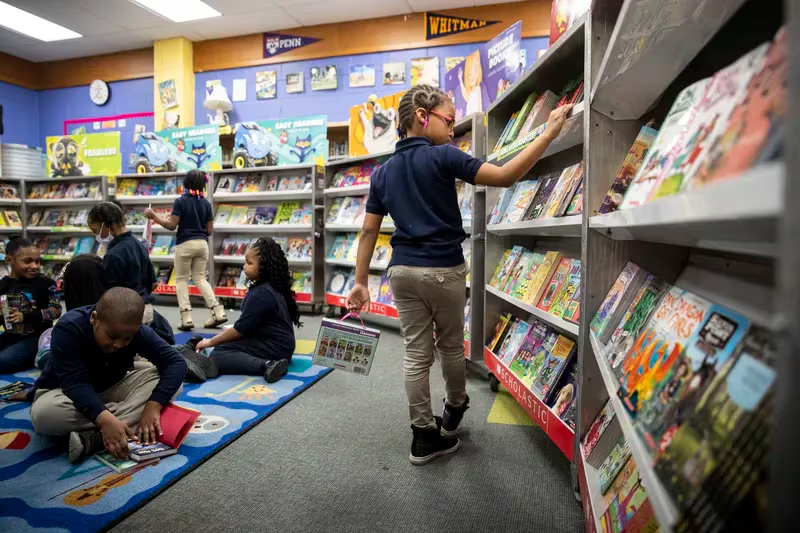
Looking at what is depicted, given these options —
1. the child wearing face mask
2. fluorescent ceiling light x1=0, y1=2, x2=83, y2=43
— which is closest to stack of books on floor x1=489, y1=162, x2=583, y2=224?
the child wearing face mask

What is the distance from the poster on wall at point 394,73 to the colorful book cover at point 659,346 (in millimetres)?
6352

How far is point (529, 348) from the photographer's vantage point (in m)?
2.22

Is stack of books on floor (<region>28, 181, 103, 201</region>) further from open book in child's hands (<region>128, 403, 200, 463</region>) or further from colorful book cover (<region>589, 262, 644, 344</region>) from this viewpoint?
colorful book cover (<region>589, 262, 644, 344</region>)

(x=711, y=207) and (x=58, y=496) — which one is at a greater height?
(x=711, y=207)

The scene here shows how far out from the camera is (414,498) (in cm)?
161

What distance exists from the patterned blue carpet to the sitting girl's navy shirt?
1.52ft

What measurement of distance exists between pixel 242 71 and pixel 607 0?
714 centimetres

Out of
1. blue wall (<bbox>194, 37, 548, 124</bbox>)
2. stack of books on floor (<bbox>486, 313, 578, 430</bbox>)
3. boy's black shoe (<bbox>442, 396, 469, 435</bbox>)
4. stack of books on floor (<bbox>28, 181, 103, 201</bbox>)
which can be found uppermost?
blue wall (<bbox>194, 37, 548, 124</bbox>)

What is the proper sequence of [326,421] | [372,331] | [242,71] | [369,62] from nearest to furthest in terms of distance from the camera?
[372,331], [326,421], [369,62], [242,71]

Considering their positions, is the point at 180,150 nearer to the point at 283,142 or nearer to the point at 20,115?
the point at 283,142

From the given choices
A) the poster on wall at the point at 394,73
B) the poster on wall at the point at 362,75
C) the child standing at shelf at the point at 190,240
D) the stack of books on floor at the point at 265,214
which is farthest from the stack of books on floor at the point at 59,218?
the poster on wall at the point at 394,73

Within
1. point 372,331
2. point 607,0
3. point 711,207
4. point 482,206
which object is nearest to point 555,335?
point 372,331

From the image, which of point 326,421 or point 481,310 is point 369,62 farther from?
point 326,421

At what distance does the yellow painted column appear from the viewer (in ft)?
24.2
